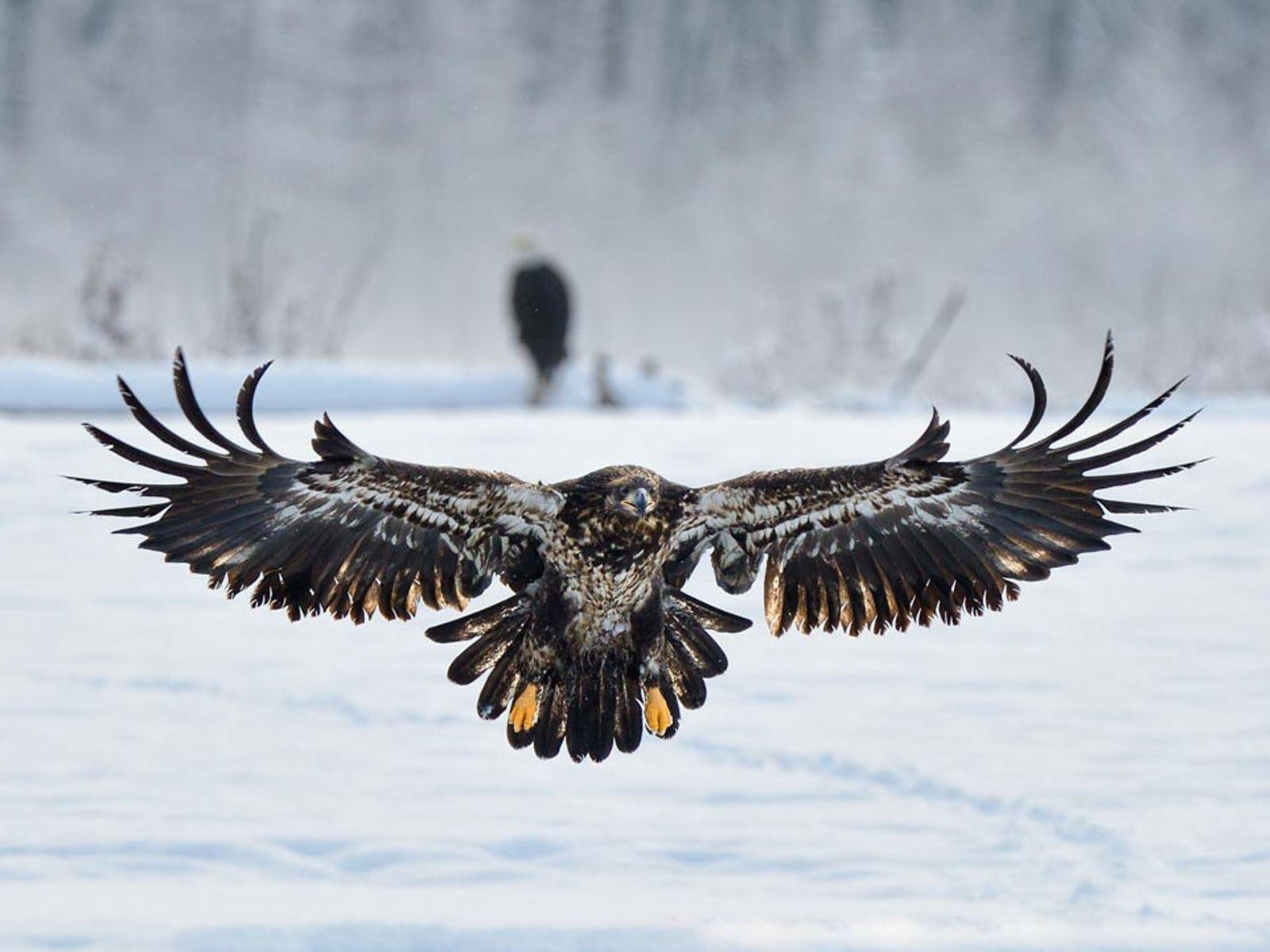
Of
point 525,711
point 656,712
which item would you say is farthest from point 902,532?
point 525,711

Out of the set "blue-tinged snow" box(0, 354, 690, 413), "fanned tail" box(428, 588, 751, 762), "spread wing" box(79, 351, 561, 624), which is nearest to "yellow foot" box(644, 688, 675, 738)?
"fanned tail" box(428, 588, 751, 762)

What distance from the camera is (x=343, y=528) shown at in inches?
198

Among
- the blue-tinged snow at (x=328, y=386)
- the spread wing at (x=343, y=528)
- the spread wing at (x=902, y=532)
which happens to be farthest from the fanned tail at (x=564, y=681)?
the blue-tinged snow at (x=328, y=386)

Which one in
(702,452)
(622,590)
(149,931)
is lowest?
(149,931)

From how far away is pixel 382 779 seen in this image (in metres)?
7.52

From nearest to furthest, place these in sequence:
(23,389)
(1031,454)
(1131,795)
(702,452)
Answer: (1031,454) → (1131,795) → (702,452) → (23,389)

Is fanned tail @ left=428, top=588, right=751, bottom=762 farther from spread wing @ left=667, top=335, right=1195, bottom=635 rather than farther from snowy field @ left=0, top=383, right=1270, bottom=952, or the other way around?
snowy field @ left=0, top=383, right=1270, bottom=952

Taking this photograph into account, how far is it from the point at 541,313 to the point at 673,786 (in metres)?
10.6

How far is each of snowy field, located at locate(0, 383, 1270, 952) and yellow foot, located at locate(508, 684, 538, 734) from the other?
4.01 feet

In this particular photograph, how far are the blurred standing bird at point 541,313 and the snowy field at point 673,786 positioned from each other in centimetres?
718

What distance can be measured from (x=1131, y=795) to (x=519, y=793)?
2345 millimetres

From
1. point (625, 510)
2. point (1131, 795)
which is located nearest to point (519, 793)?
point (1131, 795)

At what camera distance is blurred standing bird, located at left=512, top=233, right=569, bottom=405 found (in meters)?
17.7

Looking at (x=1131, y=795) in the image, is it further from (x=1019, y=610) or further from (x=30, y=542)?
(x=30, y=542)
